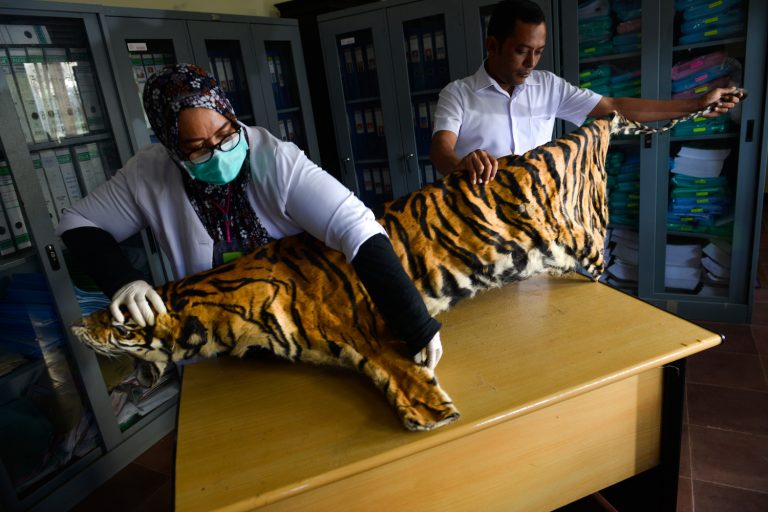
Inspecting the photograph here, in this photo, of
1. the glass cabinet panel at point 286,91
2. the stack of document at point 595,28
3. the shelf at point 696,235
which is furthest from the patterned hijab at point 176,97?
the shelf at point 696,235

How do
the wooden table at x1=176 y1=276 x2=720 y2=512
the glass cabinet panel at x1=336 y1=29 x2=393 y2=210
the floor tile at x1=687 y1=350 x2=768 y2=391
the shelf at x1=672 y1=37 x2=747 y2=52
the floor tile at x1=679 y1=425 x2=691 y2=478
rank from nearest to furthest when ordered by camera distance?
1. the wooden table at x1=176 y1=276 x2=720 y2=512
2. the floor tile at x1=679 y1=425 x2=691 y2=478
3. the floor tile at x1=687 y1=350 x2=768 y2=391
4. the shelf at x1=672 y1=37 x2=747 y2=52
5. the glass cabinet panel at x1=336 y1=29 x2=393 y2=210

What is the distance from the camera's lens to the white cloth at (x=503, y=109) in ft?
6.15

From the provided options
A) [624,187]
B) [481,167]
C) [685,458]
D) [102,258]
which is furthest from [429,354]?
[624,187]

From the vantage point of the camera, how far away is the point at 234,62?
2926 millimetres

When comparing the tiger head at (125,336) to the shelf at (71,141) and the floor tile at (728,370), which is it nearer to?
the shelf at (71,141)

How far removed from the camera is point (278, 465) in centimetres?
94

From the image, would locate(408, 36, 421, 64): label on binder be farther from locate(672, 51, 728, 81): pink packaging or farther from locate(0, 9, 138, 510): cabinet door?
locate(0, 9, 138, 510): cabinet door

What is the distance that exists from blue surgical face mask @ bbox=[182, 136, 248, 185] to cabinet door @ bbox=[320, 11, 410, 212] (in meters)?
2.05

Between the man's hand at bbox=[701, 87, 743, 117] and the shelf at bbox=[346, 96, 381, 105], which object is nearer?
the man's hand at bbox=[701, 87, 743, 117]

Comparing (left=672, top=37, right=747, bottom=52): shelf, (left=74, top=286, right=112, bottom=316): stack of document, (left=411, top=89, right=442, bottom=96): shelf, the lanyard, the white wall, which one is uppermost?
the white wall

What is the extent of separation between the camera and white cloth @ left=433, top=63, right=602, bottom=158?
1.88 meters

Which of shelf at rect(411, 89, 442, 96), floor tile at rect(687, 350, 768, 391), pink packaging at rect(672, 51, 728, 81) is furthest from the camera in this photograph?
shelf at rect(411, 89, 442, 96)

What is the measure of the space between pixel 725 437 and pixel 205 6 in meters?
3.65

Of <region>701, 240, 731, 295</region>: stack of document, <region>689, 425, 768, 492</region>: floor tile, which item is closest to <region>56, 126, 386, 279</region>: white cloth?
<region>689, 425, 768, 492</region>: floor tile
